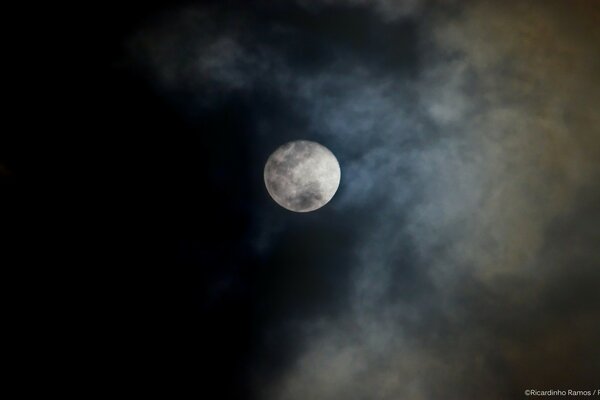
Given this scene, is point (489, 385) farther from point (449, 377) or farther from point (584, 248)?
point (584, 248)

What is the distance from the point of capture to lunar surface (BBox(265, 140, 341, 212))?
56.2 feet

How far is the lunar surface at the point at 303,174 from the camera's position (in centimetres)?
1714

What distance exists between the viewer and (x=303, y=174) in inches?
676

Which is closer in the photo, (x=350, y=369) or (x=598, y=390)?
(x=598, y=390)

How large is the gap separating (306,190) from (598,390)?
1336 centimetres

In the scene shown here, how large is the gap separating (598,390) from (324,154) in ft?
44.9

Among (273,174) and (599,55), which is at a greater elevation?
(599,55)

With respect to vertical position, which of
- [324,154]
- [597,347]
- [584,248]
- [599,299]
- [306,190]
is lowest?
[597,347]

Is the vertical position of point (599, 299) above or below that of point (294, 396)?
above

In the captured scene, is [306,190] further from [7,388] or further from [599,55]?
[7,388]

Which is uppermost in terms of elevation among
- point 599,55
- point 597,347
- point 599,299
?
point 599,55

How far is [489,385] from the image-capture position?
16609mm

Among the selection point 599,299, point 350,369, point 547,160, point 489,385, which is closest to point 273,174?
point 350,369

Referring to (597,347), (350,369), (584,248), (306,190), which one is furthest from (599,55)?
(350,369)
